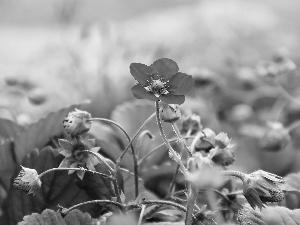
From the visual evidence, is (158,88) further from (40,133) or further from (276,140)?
(276,140)

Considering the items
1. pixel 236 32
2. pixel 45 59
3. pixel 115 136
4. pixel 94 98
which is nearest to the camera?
pixel 115 136

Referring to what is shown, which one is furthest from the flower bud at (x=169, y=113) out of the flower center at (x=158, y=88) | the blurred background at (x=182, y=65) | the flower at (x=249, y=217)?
the blurred background at (x=182, y=65)

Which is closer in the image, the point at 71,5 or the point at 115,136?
the point at 115,136

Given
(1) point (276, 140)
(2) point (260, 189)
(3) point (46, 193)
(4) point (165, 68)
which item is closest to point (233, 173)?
(2) point (260, 189)

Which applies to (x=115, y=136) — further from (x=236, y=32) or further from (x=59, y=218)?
(x=236, y=32)

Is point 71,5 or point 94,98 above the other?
→ point 71,5

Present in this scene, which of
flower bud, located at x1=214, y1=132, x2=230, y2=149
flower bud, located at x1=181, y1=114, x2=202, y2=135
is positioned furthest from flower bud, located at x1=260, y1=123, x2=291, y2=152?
flower bud, located at x1=214, y1=132, x2=230, y2=149

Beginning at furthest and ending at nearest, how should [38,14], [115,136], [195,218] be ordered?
[38,14] < [115,136] < [195,218]

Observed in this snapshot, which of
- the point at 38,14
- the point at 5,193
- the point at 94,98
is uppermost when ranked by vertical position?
the point at 38,14

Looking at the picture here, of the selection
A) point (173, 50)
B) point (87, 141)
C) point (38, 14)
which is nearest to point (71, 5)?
point (173, 50)
